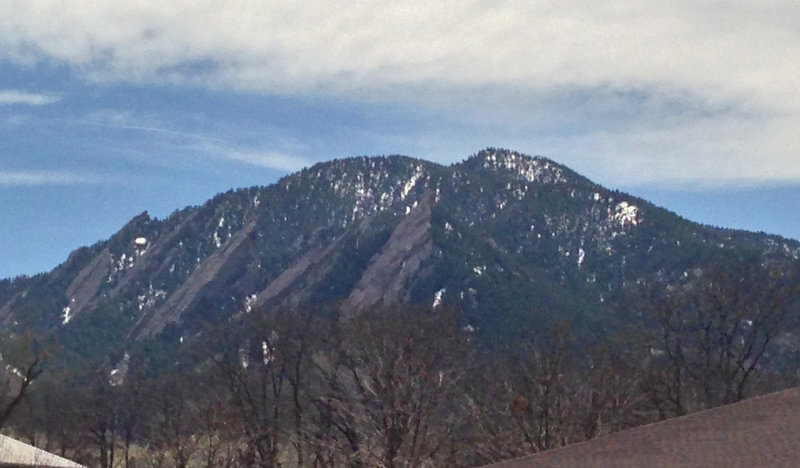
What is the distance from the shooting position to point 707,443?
1703 cm

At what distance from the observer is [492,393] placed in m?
49.5

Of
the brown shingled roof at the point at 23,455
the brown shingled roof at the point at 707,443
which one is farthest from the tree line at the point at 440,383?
the brown shingled roof at the point at 707,443

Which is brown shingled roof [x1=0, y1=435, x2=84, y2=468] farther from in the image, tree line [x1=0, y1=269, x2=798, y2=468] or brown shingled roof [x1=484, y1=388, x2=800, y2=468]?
brown shingled roof [x1=484, y1=388, x2=800, y2=468]

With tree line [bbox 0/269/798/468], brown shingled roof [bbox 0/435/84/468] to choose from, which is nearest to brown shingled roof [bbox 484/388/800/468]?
tree line [bbox 0/269/798/468]

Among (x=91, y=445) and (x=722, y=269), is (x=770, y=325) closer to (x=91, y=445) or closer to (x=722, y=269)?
(x=722, y=269)

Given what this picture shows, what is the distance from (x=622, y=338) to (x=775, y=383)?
8938 millimetres

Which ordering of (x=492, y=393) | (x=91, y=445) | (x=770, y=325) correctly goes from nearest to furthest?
(x=492, y=393) < (x=770, y=325) < (x=91, y=445)

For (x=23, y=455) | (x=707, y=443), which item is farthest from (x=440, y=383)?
(x=707, y=443)

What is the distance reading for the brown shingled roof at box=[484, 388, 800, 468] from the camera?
1605 cm

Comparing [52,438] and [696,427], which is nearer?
[696,427]

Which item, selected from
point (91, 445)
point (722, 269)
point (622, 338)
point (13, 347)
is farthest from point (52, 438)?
point (722, 269)

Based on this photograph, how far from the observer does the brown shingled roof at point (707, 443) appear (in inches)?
632

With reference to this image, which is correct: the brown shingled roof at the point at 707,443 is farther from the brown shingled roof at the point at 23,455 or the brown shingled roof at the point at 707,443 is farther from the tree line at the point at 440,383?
the brown shingled roof at the point at 23,455

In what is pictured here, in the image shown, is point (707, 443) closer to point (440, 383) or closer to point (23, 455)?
point (440, 383)
